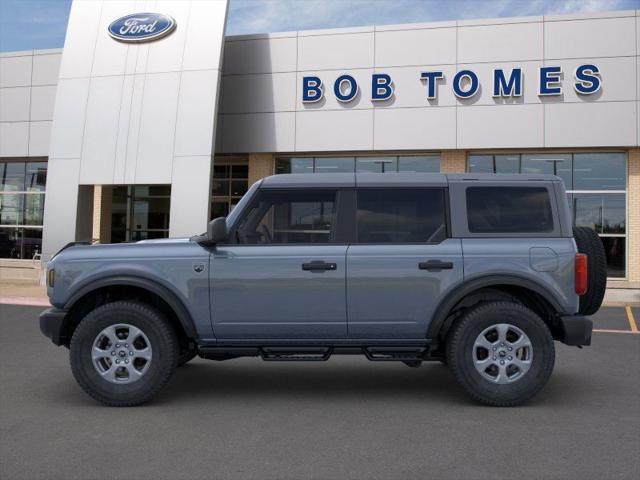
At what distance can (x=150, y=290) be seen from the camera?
5703 mm

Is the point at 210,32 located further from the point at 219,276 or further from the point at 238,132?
the point at 219,276

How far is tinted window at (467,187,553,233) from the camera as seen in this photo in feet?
19.2

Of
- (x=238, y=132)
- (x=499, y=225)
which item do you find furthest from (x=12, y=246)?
(x=499, y=225)

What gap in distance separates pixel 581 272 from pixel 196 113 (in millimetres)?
14845

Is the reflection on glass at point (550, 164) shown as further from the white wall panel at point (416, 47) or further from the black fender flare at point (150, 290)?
the black fender flare at point (150, 290)

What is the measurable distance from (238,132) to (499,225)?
1558 cm

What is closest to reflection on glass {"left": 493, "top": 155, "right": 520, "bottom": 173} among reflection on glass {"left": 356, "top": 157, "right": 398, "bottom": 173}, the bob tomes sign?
the bob tomes sign

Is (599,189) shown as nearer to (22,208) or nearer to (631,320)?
(631,320)

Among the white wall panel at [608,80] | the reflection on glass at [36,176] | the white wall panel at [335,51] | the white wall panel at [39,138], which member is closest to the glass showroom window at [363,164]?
the white wall panel at [335,51]

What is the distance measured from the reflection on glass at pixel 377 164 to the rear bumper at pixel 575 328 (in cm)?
1473

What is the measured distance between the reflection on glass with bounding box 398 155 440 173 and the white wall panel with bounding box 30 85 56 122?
39.2 feet

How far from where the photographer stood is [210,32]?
19.0 metres

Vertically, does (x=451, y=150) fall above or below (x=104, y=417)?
above

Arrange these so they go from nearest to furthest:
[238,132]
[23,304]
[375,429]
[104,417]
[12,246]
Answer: [375,429], [104,417], [23,304], [238,132], [12,246]
